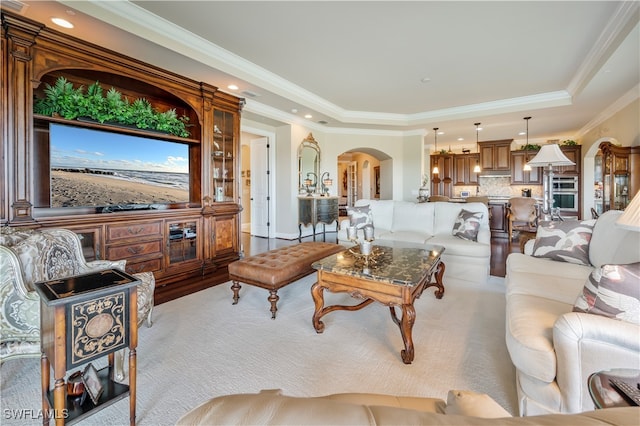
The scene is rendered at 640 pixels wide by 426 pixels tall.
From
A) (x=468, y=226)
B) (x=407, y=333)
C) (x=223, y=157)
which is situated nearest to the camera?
(x=407, y=333)

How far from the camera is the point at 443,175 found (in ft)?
31.4

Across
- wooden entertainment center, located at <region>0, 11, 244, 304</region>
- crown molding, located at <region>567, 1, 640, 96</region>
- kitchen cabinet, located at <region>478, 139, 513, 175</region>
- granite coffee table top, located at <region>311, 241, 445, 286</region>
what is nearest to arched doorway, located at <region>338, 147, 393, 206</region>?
kitchen cabinet, located at <region>478, 139, 513, 175</region>

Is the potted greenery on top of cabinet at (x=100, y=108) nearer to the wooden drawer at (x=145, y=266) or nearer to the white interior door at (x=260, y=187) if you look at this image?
the wooden drawer at (x=145, y=266)

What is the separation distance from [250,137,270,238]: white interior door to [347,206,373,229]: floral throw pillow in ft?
9.19

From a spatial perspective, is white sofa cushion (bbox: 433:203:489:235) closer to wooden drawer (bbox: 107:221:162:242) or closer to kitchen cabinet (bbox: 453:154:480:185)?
wooden drawer (bbox: 107:221:162:242)

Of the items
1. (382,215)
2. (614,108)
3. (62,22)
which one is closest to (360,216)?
(382,215)

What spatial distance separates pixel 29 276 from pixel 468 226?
439 cm

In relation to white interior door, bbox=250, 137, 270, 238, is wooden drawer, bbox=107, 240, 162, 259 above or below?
below

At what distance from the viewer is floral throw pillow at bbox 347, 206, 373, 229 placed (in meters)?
4.52

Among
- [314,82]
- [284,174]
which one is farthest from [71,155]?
[284,174]

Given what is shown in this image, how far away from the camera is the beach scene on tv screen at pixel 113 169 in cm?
286

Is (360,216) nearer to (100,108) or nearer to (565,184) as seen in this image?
(100,108)

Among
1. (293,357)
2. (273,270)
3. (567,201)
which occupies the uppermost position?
(567,201)

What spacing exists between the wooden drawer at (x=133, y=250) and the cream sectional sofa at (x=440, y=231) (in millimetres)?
2591
